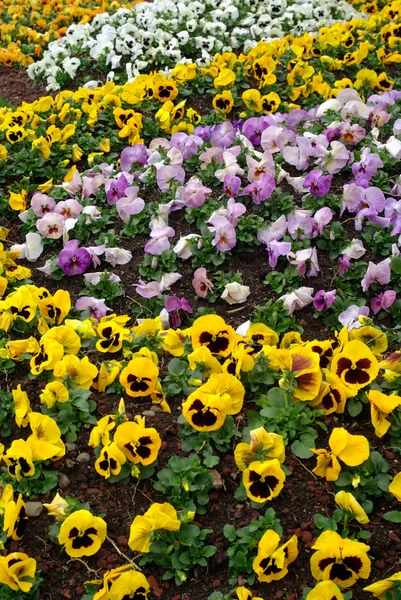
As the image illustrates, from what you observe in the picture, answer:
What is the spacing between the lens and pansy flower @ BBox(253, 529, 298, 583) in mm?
2350

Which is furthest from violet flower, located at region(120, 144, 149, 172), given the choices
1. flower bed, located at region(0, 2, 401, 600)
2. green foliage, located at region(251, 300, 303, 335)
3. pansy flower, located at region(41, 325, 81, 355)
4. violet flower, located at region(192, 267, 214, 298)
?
pansy flower, located at region(41, 325, 81, 355)

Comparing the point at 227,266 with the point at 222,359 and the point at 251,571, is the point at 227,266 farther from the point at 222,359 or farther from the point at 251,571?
the point at 251,571

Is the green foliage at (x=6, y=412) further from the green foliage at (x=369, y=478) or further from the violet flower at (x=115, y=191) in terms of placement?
the violet flower at (x=115, y=191)

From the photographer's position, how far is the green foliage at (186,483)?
8.53 feet

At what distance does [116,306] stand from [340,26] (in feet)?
12.4

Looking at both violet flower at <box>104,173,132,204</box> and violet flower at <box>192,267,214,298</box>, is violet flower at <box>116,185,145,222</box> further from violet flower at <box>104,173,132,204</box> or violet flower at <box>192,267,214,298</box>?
violet flower at <box>192,267,214,298</box>

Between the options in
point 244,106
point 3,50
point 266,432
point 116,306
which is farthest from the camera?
point 3,50

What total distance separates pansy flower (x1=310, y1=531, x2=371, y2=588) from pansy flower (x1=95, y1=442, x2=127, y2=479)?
0.74 m

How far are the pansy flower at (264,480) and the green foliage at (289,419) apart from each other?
0.16 meters

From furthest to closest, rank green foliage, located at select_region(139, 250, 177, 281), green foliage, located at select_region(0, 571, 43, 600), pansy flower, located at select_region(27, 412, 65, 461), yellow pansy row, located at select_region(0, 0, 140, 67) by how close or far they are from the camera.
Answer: yellow pansy row, located at select_region(0, 0, 140, 67), green foliage, located at select_region(139, 250, 177, 281), pansy flower, located at select_region(27, 412, 65, 461), green foliage, located at select_region(0, 571, 43, 600)

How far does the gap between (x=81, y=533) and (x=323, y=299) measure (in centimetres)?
170

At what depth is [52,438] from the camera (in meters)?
2.78

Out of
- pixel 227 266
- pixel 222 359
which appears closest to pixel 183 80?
pixel 227 266

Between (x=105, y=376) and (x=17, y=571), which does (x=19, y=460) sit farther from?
(x=105, y=376)
